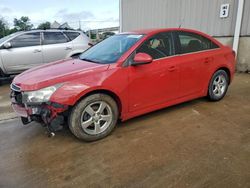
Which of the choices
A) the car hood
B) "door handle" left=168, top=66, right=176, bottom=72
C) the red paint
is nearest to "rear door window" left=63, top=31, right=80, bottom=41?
the red paint

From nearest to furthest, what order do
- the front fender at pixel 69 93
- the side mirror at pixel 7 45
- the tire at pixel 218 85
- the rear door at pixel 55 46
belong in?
the front fender at pixel 69 93 < the tire at pixel 218 85 < the side mirror at pixel 7 45 < the rear door at pixel 55 46

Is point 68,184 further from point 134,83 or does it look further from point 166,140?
point 134,83

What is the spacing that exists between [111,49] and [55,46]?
13.6 feet

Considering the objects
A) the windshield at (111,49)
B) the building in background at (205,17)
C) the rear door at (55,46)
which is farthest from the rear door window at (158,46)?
the rear door at (55,46)

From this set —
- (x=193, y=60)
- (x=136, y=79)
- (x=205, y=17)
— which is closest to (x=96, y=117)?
(x=136, y=79)

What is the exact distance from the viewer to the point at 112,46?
3.87 metres

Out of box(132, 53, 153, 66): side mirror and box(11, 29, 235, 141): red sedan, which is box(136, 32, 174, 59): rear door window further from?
box(132, 53, 153, 66): side mirror

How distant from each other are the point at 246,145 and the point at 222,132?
0.42 metres

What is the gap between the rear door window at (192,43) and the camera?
13.0 ft

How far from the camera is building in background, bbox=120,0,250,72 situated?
7.25m

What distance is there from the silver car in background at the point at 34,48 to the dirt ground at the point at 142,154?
133 inches

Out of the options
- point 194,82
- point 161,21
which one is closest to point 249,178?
point 194,82

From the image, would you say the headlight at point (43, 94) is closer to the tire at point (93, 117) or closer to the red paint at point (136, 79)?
the red paint at point (136, 79)

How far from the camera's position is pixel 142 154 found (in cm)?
283
